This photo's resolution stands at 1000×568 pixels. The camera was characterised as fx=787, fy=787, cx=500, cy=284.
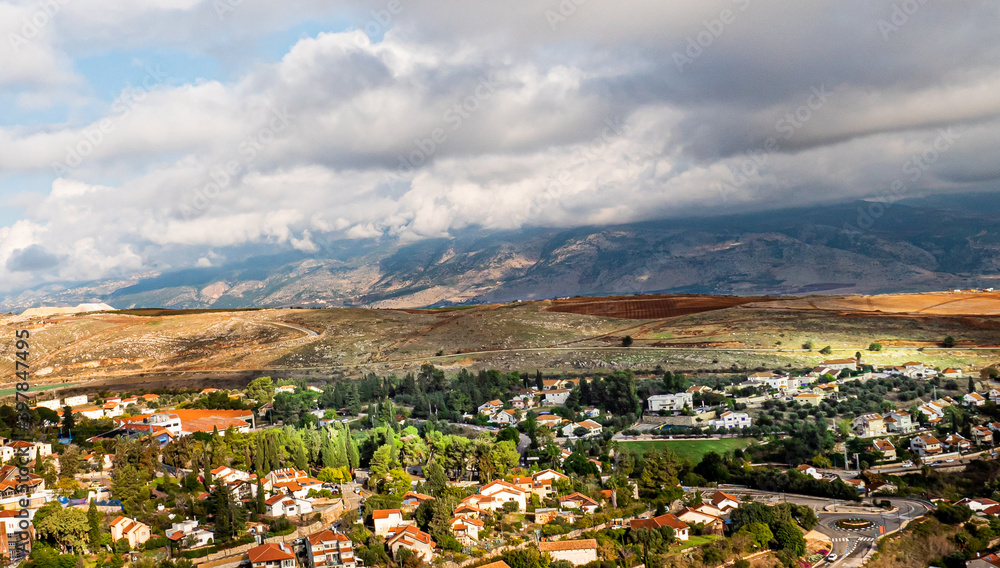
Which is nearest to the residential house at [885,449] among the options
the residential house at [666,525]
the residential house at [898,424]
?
the residential house at [898,424]

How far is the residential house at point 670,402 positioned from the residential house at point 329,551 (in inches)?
1345

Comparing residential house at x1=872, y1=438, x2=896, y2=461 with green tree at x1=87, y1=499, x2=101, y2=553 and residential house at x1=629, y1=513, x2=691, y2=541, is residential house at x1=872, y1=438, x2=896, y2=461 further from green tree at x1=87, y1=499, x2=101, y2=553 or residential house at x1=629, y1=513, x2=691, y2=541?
green tree at x1=87, y1=499, x2=101, y2=553

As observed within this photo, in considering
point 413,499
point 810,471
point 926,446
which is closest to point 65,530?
point 413,499

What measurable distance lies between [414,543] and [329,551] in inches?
144

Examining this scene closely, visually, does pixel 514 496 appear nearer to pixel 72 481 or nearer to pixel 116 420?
pixel 72 481

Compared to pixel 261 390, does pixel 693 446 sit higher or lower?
lower

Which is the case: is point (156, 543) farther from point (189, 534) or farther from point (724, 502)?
point (724, 502)

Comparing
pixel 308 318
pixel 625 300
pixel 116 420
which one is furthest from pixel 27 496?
pixel 625 300

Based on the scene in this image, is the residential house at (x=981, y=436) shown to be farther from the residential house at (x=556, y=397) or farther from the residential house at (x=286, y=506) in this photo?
the residential house at (x=286, y=506)

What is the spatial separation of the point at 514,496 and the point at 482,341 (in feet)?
173

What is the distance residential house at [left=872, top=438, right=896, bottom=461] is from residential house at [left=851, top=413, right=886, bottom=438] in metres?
2.74

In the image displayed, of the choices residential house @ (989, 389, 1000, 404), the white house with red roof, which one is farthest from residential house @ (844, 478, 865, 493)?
residential house @ (989, 389, 1000, 404)

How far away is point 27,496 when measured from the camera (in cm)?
3853

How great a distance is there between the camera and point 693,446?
5288 cm
